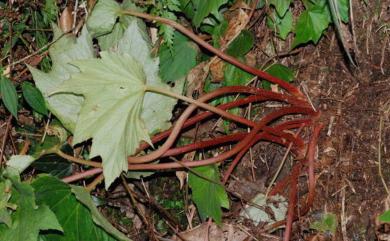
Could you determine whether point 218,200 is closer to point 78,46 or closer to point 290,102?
point 290,102

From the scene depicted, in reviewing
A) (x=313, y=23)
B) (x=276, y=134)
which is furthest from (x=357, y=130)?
(x=313, y=23)

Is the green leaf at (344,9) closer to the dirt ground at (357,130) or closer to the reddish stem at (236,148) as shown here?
the dirt ground at (357,130)

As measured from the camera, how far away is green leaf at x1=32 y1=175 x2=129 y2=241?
1.41 meters

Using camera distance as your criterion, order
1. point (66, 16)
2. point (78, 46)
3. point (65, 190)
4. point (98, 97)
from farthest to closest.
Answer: point (66, 16) → point (78, 46) → point (65, 190) → point (98, 97)

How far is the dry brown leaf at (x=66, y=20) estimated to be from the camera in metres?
1.85

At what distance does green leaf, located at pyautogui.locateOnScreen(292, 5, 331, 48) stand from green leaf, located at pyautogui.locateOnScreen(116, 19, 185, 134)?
43 cm

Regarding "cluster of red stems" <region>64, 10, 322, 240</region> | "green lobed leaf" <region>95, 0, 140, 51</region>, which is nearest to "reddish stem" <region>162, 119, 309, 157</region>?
"cluster of red stems" <region>64, 10, 322, 240</region>

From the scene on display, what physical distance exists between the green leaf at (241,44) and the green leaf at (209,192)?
38 centimetres

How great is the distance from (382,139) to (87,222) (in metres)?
0.82

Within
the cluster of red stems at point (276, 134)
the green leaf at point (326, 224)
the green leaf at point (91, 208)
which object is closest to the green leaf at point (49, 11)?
A: the cluster of red stems at point (276, 134)

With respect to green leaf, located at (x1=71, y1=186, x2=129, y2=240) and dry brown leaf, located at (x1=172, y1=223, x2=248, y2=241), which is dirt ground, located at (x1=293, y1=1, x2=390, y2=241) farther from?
green leaf, located at (x1=71, y1=186, x2=129, y2=240)

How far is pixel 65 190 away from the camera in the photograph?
4.76 ft

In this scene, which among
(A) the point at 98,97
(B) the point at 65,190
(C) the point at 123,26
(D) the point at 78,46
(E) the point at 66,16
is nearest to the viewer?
(A) the point at 98,97

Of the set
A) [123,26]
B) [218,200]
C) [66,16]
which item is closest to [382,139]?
[218,200]
